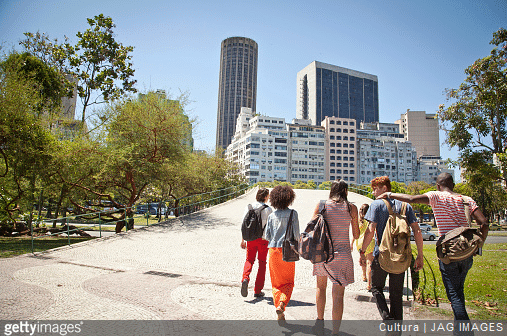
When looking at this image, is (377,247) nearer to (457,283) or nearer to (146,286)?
(457,283)

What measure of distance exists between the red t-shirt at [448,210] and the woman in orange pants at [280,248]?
1.69 metres

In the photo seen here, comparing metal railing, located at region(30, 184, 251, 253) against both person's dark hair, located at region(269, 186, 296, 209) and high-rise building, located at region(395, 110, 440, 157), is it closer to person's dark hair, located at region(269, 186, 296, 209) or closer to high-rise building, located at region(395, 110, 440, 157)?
person's dark hair, located at region(269, 186, 296, 209)

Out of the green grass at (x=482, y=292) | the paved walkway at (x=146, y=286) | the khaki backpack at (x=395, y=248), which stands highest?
the khaki backpack at (x=395, y=248)

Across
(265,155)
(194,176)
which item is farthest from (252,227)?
(265,155)

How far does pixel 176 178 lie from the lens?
19.4m

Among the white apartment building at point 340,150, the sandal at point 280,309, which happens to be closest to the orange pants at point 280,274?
the sandal at point 280,309

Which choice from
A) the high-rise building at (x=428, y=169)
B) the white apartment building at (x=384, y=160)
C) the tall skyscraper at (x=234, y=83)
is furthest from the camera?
the tall skyscraper at (x=234, y=83)

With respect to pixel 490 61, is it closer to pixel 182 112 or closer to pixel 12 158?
pixel 182 112

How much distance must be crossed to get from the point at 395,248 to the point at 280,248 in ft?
4.78

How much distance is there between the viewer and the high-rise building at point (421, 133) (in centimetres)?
16338

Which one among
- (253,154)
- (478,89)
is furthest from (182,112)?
(253,154)

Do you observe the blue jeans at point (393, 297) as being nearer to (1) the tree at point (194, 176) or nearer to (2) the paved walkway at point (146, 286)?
(2) the paved walkway at point (146, 286)

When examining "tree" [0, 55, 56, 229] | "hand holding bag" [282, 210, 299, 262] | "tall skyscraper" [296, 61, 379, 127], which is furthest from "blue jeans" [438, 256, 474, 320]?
"tall skyscraper" [296, 61, 379, 127]

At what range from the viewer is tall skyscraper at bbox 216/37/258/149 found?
18125cm
